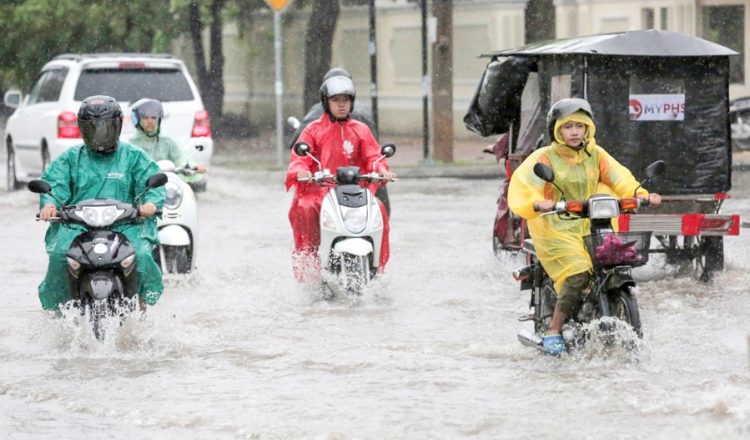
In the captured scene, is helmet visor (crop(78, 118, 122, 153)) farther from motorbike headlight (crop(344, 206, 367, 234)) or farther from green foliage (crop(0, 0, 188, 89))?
green foliage (crop(0, 0, 188, 89))

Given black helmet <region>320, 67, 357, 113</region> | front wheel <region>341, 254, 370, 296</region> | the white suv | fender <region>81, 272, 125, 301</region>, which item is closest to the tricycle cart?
black helmet <region>320, 67, 357, 113</region>

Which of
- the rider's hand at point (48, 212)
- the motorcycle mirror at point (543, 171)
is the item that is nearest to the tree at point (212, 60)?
the rider's hand at point (48, 212)

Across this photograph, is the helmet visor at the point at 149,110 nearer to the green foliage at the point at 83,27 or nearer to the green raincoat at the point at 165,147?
the green raincoat at the point at 165,147

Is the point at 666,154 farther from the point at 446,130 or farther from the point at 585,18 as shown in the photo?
the point at 585,18

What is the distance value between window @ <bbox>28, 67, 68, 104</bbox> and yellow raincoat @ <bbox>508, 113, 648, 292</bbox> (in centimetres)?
1248

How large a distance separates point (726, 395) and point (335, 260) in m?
4.21

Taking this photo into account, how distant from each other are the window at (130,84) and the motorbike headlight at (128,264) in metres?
10.8

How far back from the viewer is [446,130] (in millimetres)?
26391

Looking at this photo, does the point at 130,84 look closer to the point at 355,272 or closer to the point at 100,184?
the point at 355,272

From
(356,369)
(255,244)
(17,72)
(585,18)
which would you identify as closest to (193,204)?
(255,244)

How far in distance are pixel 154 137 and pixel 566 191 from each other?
477 centimetres

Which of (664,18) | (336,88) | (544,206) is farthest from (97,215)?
(664,18)

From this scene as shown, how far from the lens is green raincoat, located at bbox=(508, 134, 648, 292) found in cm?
892

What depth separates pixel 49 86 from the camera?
21.5 m
